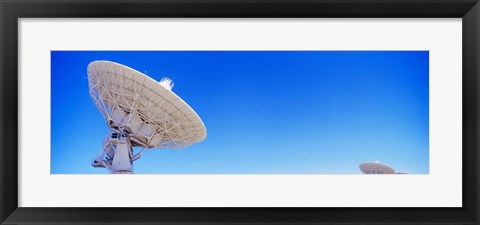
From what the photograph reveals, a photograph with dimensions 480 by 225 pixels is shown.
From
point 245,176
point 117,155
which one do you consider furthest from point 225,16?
point 117,155

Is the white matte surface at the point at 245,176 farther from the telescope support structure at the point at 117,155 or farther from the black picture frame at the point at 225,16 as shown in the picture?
the telescope support structure at the point at 117,155

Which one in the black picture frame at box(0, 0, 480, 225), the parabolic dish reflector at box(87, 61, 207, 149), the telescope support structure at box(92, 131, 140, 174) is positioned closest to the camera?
the black picture frame at box(0, 0, 480, 225)

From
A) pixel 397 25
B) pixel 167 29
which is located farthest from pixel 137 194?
pixel 397 25

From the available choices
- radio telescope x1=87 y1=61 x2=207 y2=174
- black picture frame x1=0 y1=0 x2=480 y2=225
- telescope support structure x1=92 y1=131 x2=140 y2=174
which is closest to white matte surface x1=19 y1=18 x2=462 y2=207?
black picture frame x1=0 y1=0 x2=480 y2=225

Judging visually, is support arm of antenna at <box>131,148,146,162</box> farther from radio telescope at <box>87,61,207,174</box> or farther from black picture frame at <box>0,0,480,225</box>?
black picture frame at <box>0,0,480,225</box>

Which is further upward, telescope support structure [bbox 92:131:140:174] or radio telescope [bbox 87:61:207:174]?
radio telescope [bbox 87:61:207:174]

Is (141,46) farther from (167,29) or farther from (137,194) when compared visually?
(137,194)

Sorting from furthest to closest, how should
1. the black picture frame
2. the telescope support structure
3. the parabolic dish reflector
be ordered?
the telescope support structure
the parabolic dish reflector
the black picture frame
